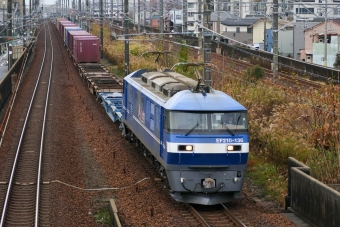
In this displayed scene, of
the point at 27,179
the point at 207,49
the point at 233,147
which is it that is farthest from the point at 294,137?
the point at 27,179

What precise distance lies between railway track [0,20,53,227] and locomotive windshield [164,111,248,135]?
3098 millimetres

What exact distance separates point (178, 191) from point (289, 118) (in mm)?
6088

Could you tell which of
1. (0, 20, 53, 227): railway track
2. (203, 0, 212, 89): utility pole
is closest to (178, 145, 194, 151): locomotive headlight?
(0, 20, 53, 227): railway track

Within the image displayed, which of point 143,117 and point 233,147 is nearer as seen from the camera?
point 233,147

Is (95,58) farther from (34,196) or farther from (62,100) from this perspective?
(34,196)

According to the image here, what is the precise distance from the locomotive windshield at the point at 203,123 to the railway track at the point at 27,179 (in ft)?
10.2

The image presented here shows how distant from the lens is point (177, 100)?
1346cm

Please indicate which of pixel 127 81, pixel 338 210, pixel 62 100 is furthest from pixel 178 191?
pixel 62 100

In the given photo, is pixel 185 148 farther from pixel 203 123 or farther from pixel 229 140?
pixel 229 140

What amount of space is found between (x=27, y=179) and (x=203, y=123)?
5.52m

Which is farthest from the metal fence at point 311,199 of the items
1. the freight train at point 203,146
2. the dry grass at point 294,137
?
the freight train at point 203,146

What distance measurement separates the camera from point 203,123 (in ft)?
43.2

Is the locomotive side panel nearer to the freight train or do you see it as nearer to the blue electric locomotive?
the freight train

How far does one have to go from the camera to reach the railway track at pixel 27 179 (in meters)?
13.2
